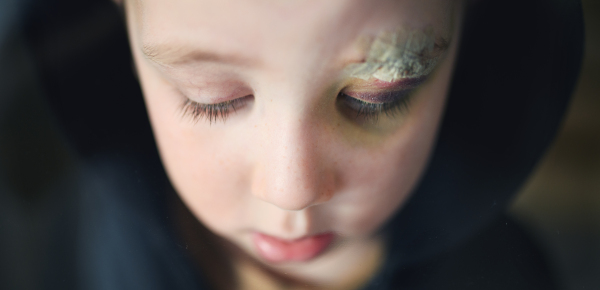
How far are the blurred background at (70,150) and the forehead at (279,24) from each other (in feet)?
0.30

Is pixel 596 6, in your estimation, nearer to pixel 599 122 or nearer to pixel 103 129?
pixel 599 122

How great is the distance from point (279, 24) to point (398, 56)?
0.25 ft

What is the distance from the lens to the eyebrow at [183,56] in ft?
0.86

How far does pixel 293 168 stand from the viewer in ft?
0.96

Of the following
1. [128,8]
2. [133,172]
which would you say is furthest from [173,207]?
[128,8]

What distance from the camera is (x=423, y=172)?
0.36 metres

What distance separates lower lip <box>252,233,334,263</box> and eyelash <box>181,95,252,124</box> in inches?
4.0

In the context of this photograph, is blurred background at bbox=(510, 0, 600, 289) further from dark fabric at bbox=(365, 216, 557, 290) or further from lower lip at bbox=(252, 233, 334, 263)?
lower lip at bbox=(252, 233, 334, 263)

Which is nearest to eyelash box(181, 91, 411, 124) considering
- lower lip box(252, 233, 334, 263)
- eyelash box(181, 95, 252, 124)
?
eyelash box(181, 95, 252, 124)

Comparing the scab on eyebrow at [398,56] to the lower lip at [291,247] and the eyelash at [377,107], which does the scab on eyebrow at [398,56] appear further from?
the lower lip at [291,247]

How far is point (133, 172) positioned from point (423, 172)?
0.23 m

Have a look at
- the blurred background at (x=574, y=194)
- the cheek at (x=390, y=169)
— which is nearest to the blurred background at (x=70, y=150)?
the blurred background at (x=574, y=194)

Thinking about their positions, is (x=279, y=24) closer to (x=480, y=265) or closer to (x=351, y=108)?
(x=351, y=108)

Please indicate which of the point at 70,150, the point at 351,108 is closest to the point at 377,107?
the point at 351,108
